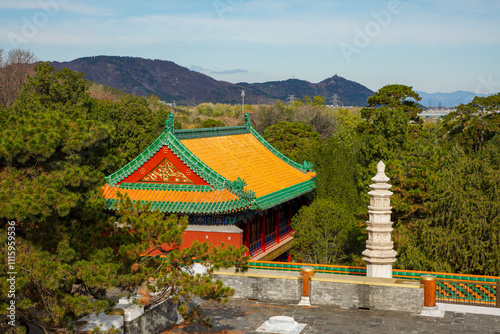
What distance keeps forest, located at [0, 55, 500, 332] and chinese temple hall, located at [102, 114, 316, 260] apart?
60.9 inches

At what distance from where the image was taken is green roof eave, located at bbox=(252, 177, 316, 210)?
19.3m

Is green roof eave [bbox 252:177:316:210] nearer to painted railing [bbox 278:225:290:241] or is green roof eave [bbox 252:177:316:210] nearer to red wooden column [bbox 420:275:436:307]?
painted railing [bbox 278:225:290:241]

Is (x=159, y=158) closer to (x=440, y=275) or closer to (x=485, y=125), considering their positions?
(x=440, y=275)

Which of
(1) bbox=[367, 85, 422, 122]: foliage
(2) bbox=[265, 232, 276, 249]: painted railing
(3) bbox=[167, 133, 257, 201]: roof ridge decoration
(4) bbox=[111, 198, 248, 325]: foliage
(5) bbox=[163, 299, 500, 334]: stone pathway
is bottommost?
(5) bbox=[163, 299, 500, 334]: stone pathway

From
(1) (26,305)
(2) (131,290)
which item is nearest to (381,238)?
(2) (131,290)

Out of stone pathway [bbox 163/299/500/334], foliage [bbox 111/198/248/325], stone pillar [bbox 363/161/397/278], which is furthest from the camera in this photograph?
stone pillar [bbox 363/161/397/278]

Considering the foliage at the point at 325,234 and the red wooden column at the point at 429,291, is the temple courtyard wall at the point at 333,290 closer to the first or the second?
the red wooden column at the point at 429,291

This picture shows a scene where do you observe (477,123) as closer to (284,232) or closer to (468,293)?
(284,232)

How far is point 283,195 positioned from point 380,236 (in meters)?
6.48

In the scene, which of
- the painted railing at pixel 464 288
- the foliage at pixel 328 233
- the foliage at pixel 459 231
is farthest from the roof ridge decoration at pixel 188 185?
the painted railing at pixel 464 288

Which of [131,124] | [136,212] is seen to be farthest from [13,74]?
[136,212]

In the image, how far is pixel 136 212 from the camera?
38.0 ft

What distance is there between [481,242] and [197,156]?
31.7 ft

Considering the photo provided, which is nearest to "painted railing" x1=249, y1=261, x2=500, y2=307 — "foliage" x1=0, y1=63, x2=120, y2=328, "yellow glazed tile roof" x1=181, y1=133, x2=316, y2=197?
"yellow glazed tile roof" x1=181, y1=133, x2=316, y2=197
